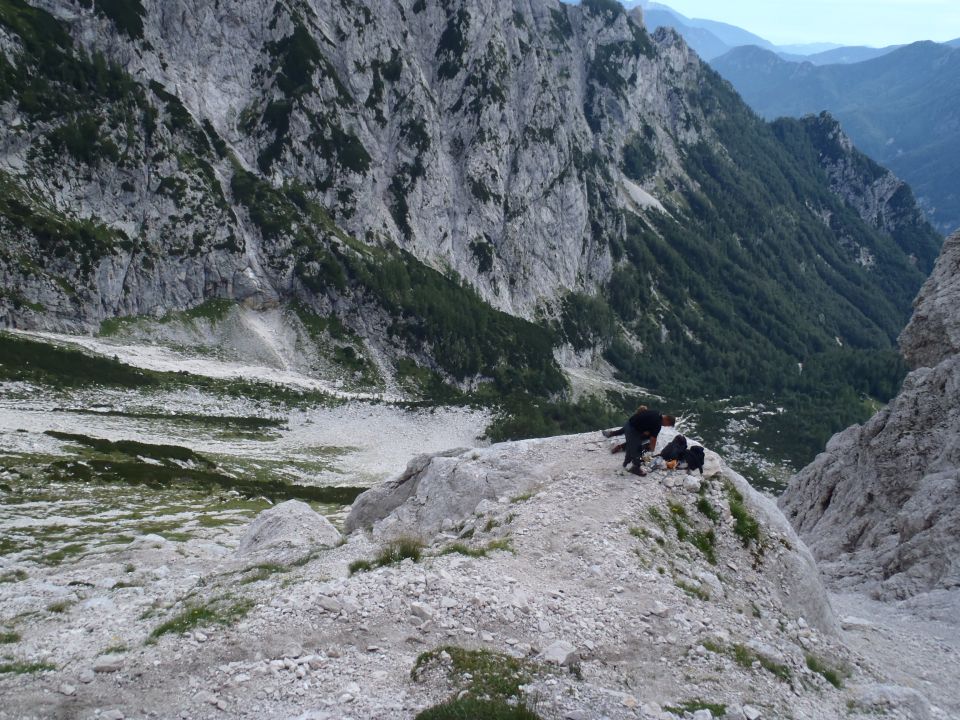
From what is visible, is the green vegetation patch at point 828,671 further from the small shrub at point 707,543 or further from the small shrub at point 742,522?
the small shrub at point 742,522

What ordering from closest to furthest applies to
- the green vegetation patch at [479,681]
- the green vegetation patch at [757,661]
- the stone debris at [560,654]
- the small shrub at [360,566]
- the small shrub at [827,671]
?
the green vegetation patch at [479,681] < the stone debris at [560,654] < the green vegetation patch at [757,661] < the small shrub at [827,671] < the small shrub at [360,566]

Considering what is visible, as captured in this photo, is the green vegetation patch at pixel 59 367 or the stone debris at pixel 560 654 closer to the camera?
the stone debris at pixel 560 654

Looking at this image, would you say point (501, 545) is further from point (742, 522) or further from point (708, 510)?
point (742, 522)

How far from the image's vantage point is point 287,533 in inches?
1016

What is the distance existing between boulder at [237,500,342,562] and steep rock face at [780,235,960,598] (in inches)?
980

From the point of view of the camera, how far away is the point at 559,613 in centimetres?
1456

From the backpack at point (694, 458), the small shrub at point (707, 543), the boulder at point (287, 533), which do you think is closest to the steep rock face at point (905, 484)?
the backpack at point (694, 458)

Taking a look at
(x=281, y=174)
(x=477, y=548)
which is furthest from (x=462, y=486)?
(x=281, y=174)

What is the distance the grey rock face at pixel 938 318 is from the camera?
44281 mm

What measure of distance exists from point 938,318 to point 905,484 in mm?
14739

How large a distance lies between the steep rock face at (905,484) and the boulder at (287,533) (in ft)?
81.7

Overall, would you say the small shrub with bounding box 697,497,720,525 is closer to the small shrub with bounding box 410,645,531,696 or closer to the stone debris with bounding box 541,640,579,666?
the stone debris with bounding box 541,640,579,666

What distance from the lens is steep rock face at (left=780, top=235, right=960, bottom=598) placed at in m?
29.7

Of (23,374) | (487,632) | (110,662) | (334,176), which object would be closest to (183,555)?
(110,662)
